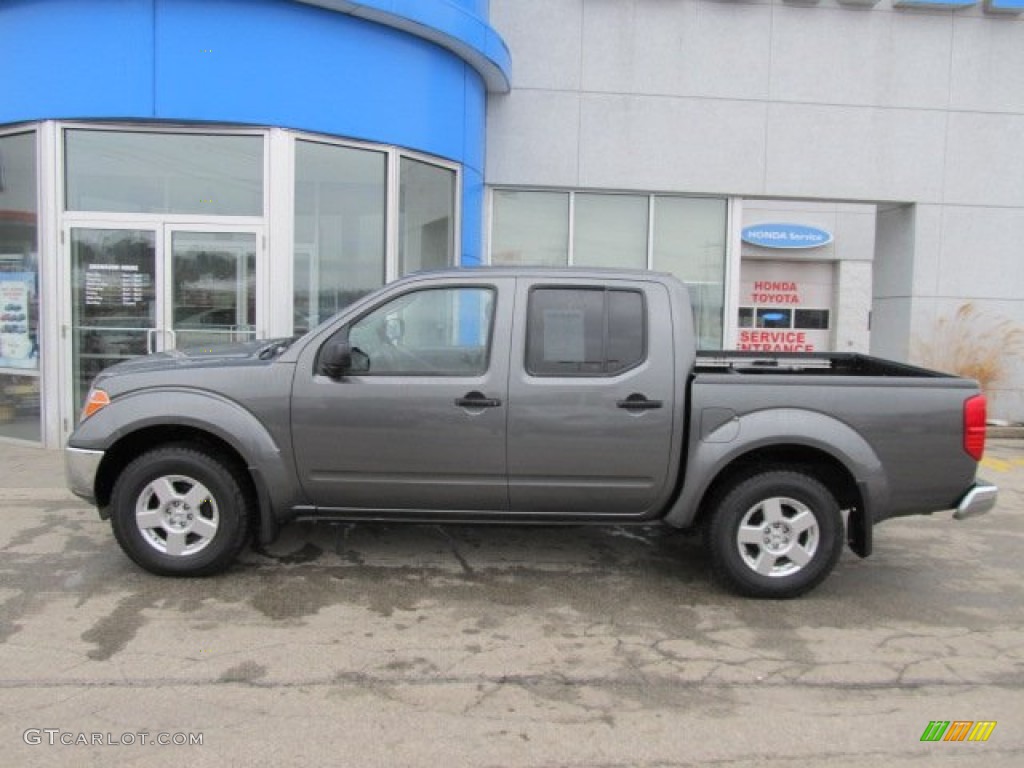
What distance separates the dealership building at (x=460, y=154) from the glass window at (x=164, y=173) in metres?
0.02

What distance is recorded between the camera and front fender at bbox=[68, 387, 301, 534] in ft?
15.5

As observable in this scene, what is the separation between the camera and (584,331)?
486 centimetres

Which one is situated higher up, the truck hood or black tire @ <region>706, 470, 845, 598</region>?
the truck hood

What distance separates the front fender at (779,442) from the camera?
4617 millimetres

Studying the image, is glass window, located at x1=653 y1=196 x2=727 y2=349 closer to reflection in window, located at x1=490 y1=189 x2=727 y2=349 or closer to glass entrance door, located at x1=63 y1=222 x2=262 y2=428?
reflection in window, located at x1=490 y1=189 x2=727 y2=349

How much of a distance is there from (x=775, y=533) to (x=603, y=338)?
148 centimetres

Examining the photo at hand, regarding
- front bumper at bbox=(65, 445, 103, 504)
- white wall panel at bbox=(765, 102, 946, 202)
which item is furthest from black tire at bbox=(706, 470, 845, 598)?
white wall panel at bbox=(765, 102, 946, 202)

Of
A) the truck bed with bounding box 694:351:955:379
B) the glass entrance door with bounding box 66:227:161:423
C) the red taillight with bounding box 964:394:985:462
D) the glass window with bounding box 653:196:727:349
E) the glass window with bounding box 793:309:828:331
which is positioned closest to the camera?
the red taillight with bounding box 964:394:985:462

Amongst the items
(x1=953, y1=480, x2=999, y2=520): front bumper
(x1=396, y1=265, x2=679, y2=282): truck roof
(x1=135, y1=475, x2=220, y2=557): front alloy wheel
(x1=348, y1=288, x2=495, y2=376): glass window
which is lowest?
(x1=135, y1=475, x2=220, y2=557): front alloy wheel

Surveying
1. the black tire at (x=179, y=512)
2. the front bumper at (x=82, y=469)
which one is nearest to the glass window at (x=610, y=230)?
the black tire at (x=179, y=512)

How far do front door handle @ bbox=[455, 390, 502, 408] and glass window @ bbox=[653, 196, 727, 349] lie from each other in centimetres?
723

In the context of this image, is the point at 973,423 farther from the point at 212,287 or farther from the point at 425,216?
the point at 212,287

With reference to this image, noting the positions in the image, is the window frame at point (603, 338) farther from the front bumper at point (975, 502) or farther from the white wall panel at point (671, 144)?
the white wall panel at point (671, 144)

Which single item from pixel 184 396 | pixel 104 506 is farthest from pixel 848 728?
pixel 104 506
